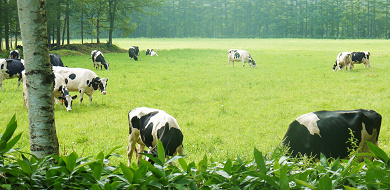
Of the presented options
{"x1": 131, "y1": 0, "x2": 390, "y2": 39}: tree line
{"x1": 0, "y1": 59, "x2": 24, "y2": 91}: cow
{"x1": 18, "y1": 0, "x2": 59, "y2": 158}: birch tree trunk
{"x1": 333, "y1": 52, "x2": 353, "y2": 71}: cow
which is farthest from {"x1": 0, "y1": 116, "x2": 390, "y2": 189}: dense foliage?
{"x1": 131, "y1": 0, "x2": 390, "y2": 39}: tree line

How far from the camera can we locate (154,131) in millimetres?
5742

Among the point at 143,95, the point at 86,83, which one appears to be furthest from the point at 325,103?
the point at 86,83

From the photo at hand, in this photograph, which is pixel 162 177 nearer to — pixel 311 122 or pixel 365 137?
pixel 311 122

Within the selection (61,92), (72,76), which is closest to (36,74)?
(61,92)

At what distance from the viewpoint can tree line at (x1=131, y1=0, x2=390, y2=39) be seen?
104 meters

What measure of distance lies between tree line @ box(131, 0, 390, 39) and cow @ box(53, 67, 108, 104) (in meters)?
93.1

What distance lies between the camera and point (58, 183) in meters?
2.01

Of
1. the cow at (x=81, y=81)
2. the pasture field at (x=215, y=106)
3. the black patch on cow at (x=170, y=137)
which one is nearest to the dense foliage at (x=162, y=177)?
the pasture field at (x=215, y=106)

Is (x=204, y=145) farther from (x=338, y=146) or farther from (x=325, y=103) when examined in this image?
(x=325, y=103)

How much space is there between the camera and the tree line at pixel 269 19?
10381cm

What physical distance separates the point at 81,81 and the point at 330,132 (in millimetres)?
10342

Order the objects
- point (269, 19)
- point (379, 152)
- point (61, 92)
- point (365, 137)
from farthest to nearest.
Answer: point (269, 19) < point (61, 92) < point (365, 137) < point (379, 152)

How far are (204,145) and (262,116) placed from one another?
361 centimetres

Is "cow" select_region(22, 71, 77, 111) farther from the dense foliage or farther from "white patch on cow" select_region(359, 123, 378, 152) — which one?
the dense foliage
